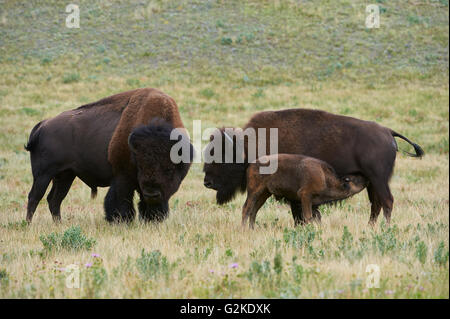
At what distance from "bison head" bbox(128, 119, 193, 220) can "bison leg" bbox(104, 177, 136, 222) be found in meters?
0.69

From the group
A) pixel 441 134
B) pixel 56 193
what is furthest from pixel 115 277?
pixel 441 134

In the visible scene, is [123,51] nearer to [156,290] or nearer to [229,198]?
[229,198]

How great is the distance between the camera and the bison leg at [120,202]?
26.3 feet

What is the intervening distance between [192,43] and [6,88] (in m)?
11.4

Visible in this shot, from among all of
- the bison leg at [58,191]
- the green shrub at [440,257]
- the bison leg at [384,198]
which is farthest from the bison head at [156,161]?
the green shrub at [440,257]

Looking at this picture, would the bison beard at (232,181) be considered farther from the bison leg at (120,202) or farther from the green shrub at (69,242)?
the green shrub at (69,242)

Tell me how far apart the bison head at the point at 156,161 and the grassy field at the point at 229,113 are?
1.73 ft

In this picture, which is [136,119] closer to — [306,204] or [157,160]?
[157,160]

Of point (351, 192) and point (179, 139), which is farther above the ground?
point (179, 139)

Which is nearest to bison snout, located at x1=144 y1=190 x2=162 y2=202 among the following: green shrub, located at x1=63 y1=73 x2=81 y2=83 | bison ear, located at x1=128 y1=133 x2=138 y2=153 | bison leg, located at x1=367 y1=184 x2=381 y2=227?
bison ear, located at x1=128 y1=133 x2=138 y2=153

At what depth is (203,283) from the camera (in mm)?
4680

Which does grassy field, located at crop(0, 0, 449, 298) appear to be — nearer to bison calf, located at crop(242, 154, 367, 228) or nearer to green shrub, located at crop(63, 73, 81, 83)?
green shrub, located at crop(63, 73, 81, 83)

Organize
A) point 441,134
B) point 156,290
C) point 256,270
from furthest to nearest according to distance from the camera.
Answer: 1. point 441,134
2. point 256,270
3. point 156,290

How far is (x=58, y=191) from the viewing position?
30.3ft
